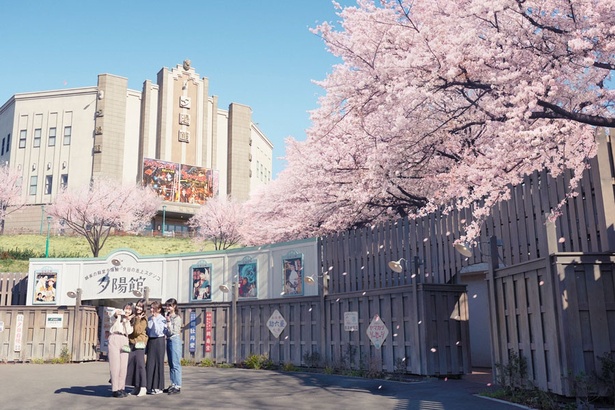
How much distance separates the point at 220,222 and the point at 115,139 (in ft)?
47.6

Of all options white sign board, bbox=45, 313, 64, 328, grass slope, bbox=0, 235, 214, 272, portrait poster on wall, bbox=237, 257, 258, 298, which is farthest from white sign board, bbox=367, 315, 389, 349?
grass slope, bbox=0, 235, 214, 272

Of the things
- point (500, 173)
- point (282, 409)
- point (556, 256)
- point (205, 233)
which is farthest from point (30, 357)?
point (205, 233)

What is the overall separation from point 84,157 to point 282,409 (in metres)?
58.6

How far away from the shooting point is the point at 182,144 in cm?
6569

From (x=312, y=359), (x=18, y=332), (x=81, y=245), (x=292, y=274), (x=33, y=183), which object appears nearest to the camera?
(x=312, y=359)

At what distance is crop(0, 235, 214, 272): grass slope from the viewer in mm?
50684

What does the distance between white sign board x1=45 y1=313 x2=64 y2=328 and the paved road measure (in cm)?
A: 698

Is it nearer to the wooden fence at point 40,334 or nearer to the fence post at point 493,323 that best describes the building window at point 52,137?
the wooden fence at point 40,334

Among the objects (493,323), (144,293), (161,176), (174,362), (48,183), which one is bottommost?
(174,362)

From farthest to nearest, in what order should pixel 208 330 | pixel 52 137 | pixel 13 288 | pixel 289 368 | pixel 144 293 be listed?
pixel 52 137
pixel 13 288
pixel 144 293
pixel 208 330
pixel 289 368

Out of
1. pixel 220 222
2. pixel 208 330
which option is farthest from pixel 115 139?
pixel 208 330

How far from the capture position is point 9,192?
60.8 meters

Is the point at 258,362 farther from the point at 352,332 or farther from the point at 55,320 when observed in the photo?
the point at 55,320

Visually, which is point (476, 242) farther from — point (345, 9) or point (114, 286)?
point (114, 286)
